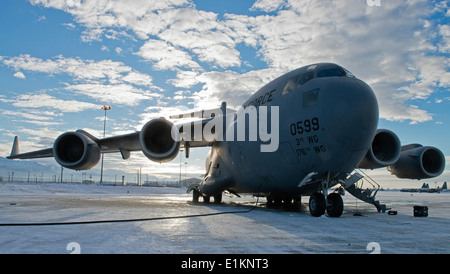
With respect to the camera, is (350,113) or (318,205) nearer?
(350,113)

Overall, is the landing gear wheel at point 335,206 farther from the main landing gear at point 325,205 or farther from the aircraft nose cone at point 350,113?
the aircraft nose cone at point 350,113

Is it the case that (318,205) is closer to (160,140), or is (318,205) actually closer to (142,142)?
(142,142)

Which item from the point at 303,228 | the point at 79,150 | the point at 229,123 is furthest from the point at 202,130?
the point at 303,228

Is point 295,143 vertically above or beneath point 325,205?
above

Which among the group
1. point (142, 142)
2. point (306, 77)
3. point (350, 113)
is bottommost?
point (142, 142)

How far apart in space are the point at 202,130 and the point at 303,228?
9901 millimetres

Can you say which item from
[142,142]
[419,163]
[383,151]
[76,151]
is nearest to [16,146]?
[76,151]

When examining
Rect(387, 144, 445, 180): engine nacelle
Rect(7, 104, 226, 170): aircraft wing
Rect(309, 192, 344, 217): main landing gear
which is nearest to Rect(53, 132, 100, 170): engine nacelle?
Rect(7, 104, 226, 170): aircraft wing

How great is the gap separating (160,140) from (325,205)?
8.23m

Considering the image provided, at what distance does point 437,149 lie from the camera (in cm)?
1448

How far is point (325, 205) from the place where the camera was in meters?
8.95

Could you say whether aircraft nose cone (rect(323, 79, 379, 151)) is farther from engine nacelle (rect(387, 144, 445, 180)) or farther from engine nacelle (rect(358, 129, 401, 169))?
engine nacelle (rect(387, 144, 445, 180))
